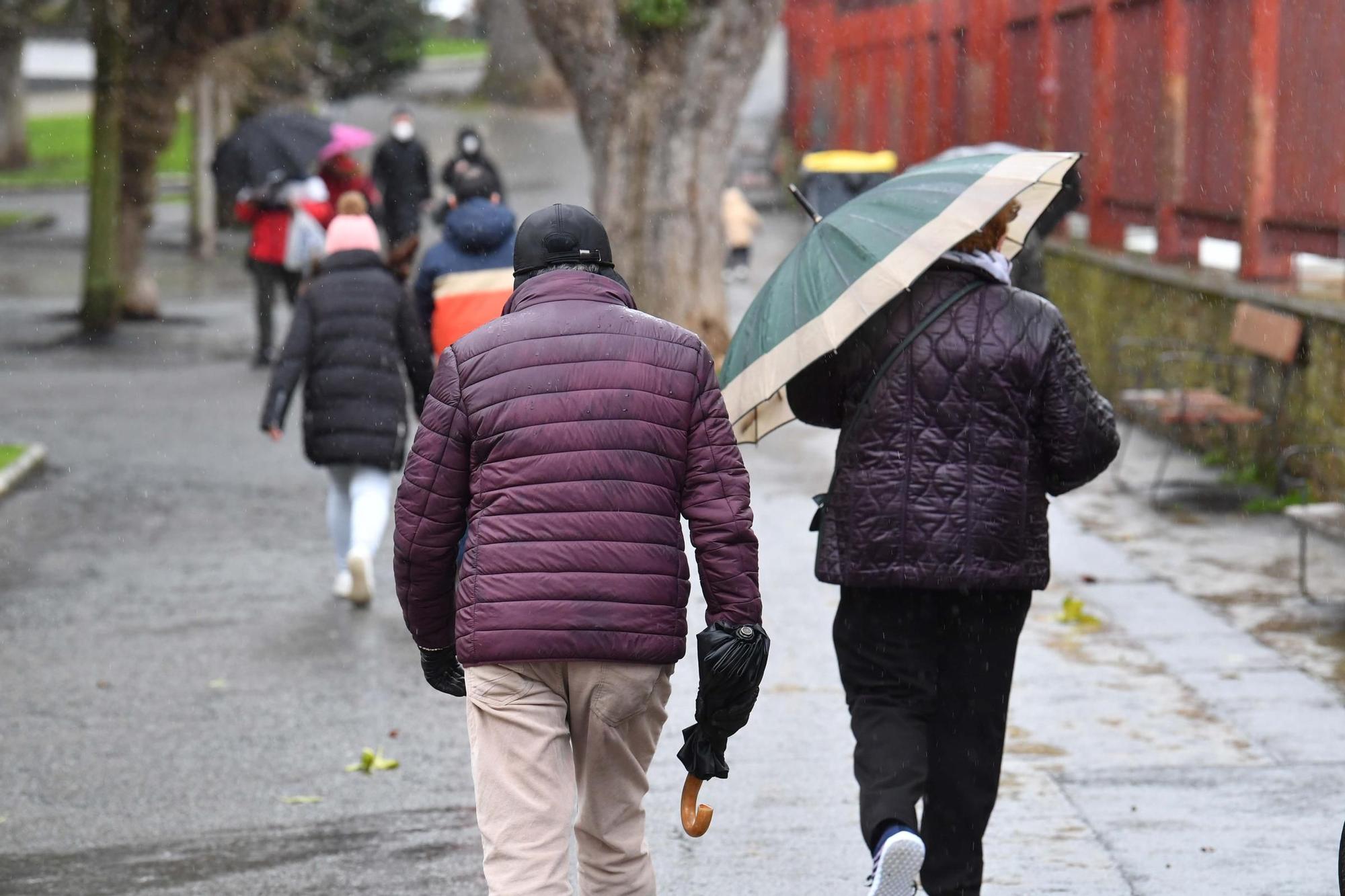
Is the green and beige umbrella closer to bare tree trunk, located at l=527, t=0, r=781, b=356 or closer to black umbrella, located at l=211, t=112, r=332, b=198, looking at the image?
bare tree trunk, located at l=527, t=0, r=781, b=356

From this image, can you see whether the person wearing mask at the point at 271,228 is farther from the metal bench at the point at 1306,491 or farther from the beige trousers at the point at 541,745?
the beige trousers at the point at 541,745

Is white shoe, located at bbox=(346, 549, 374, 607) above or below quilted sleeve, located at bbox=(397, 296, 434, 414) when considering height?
below

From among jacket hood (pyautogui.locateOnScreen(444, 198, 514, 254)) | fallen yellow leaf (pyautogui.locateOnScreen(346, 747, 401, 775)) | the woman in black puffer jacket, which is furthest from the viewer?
the woman in black puffer jacket

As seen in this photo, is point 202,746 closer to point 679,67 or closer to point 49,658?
point 49,658

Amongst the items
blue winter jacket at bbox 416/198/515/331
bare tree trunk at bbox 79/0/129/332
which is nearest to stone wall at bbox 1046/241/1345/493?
blue winter jacket at bbox 416/198/515/331

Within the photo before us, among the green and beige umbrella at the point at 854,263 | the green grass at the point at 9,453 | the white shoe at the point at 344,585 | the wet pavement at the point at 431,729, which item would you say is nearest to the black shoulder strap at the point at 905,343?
the green and beige umbrella at the point at 854,263

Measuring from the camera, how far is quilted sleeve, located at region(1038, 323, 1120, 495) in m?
4.52

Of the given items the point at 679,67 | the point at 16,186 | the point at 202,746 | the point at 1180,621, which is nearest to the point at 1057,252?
the point at 679,67

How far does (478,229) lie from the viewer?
7.30 m

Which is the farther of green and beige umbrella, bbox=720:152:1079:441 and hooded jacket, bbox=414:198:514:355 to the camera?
hooded jacket, bbox=414:198:514:355

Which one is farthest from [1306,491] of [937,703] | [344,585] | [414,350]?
[937,703]

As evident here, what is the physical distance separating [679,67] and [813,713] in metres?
8.13

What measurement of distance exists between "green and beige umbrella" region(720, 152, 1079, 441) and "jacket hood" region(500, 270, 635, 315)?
584mm

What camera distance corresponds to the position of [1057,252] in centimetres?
1526
